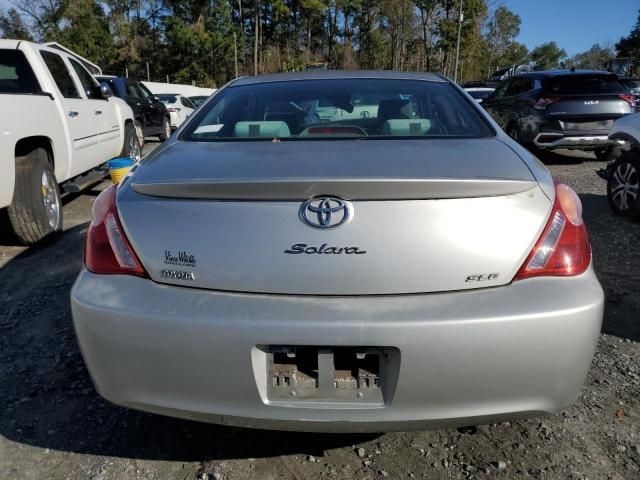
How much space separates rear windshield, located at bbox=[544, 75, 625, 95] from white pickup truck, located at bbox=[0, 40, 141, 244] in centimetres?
696

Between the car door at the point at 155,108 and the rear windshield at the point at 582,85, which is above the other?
the rear windshield at the point at 582,85

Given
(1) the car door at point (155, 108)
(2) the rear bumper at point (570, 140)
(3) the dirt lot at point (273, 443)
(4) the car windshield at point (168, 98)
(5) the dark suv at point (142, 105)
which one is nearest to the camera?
(3) the dirt lot at point (273, 443)

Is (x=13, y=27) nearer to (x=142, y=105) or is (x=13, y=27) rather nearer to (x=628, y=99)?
(x=142, y=105)

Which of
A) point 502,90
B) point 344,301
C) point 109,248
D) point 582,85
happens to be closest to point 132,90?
point 502,90

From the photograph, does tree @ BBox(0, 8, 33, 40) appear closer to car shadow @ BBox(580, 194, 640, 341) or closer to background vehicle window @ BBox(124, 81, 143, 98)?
background vehicle window @ BBox(124, 81, 143, 98)

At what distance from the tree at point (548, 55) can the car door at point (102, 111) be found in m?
89.4

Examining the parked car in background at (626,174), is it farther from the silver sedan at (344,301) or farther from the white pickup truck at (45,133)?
the white pickup truck at (45,133)

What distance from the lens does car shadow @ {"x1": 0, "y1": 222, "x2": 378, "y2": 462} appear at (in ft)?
7.16

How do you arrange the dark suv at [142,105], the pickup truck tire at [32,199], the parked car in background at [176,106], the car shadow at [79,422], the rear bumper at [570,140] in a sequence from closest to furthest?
the car shadow at [79,422] < the pickup truck tire at [32,199] < the rear bumper at [570,140] < the dark suv at [142,105] < the parked car in background at [176,106]

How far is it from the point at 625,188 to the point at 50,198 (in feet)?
18.1

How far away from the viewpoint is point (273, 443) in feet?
7.27

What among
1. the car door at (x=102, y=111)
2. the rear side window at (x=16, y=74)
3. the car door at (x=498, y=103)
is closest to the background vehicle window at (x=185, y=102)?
the car door at (x=498, y=103)

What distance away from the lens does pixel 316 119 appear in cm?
285

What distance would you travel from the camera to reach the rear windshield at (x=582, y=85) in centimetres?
893
